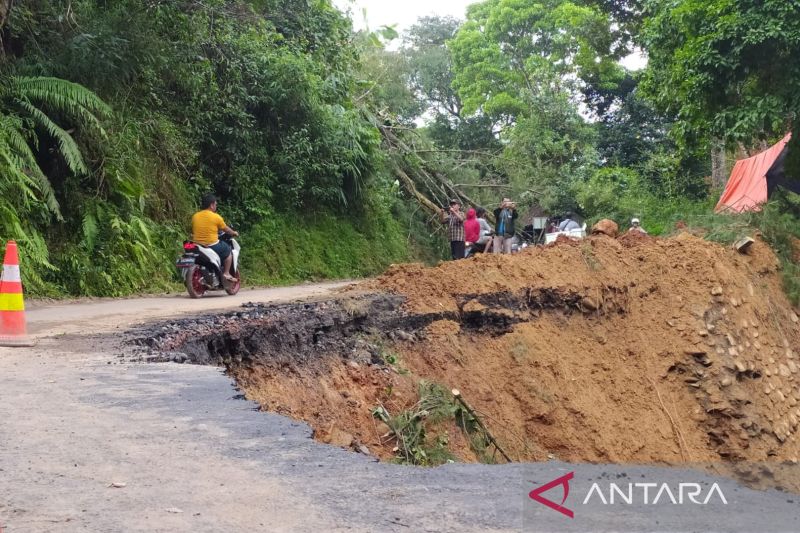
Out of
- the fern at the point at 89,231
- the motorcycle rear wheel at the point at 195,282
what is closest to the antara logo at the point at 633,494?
the motorcycle rear wheel at the point at 195,282

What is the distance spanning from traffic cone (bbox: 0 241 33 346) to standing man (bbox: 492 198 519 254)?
468 inches

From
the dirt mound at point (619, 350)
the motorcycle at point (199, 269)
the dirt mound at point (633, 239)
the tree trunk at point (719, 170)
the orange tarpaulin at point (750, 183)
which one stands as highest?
the tree trunk at point (719, 170)

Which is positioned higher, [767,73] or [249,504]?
[767,73]

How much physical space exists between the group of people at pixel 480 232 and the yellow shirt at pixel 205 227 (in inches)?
282

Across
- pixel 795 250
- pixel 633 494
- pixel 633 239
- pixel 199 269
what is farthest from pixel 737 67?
pixel 633 494

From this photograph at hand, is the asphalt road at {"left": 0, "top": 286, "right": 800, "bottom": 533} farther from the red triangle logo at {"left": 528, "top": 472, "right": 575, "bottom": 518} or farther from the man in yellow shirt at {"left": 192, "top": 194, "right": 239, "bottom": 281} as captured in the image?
the man in yellow shirt at {"left": 192, "top": 194, "right": 239, "bottom": 281}

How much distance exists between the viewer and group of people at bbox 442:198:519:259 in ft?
59.6

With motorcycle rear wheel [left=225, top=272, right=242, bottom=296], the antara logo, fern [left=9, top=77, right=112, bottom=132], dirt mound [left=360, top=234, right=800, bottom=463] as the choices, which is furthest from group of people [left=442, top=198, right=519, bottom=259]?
the antara logo

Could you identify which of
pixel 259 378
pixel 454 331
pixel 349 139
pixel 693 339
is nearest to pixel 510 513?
pixel 259 378

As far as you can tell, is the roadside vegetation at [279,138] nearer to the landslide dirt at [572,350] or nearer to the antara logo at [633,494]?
the landslide dirt at [572,350]

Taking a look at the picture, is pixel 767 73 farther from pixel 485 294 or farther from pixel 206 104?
pixel 206 104

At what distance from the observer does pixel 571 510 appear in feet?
10.9

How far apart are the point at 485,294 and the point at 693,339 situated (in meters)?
3.18

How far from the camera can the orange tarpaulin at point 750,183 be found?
16969mm
